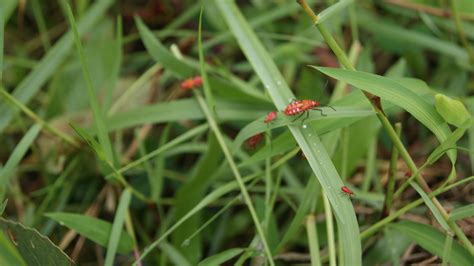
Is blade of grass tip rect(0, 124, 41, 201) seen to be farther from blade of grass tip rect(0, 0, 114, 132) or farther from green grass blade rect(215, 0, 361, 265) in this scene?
green grass blade rect(215, 0, 361, 265)

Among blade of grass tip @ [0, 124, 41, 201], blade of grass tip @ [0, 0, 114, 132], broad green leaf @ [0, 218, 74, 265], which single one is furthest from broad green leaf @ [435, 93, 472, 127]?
blade of grass tip @ [0, 0, 114, 132]

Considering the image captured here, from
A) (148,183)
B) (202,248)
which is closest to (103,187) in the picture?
(148,183)

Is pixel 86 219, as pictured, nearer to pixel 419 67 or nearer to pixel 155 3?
pixel 155 3

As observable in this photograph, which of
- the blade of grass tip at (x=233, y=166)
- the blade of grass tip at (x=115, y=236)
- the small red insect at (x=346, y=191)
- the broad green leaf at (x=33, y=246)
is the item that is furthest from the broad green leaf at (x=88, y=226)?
the small red insect at (x=346, y=191)

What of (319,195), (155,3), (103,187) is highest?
(155,3)

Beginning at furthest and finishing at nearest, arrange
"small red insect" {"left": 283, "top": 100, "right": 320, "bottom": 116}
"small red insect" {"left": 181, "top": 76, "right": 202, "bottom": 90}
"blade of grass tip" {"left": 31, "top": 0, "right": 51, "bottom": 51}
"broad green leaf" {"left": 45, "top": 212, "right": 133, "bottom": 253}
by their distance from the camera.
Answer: "blade of grass tip" {"left": 31, "top": 0, "right": 51, "bottom": 51} → "small red insect" {"left": 181, "top": 76, "right": 202, "bottom": 90} → "broad green leaf" {"left": 45, "top": 212, "right": 133, "bottom": 253} → "small red insect" {"left": 283, "top": 100, "right": 320, "bottom": 116}

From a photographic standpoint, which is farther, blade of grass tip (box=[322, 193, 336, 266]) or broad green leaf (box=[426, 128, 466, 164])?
blade of grass tip (box=[322, 193, 336, 266])
